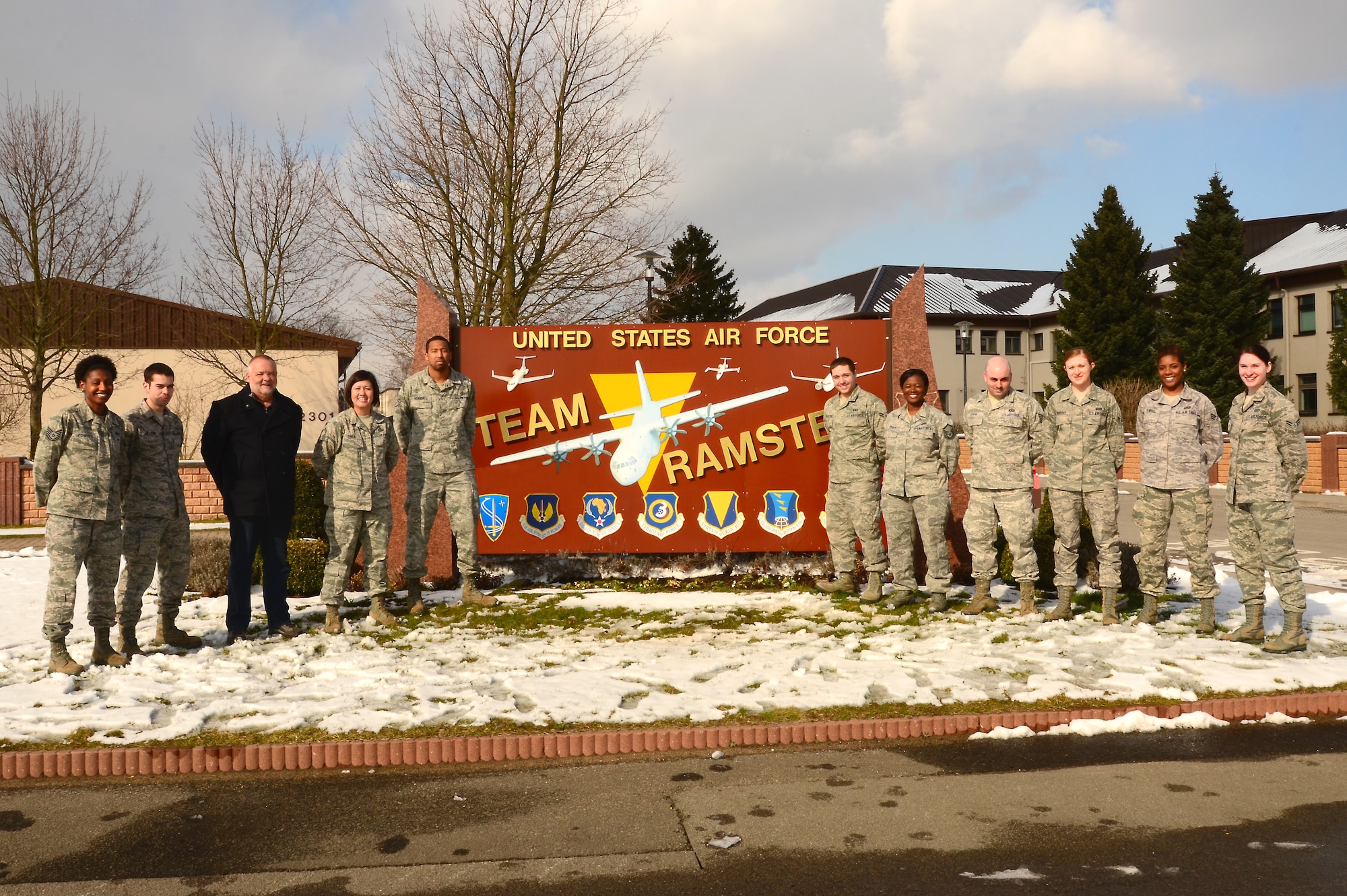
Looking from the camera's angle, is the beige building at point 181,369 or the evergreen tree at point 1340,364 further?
the beige building at point 181,369

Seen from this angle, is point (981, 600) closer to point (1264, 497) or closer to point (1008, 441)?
point (1008, 441)

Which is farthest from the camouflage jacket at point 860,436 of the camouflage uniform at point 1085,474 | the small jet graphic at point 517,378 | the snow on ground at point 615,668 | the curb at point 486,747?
the curb at point 486,747

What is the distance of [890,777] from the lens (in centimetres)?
456

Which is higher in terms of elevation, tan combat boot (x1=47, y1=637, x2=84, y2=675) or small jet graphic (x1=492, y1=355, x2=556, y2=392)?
small jet graphic (x1=492, y1=355, x2=556, y2=392)

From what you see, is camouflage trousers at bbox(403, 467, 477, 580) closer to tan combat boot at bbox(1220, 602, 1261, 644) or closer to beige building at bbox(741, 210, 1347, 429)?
tan combat boot at bbox(1220, 602, 1261, 644)

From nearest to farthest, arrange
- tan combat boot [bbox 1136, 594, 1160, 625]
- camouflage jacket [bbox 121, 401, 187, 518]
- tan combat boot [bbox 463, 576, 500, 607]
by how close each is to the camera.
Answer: camouflage jacket [bbox 121, 401, 187, 518], tan combat boot [bbox 1136, 594, 1160, 625], tan combat boot [bbox 463, 576, 500, 607]

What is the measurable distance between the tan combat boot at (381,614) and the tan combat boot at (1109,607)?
5311 millimetres

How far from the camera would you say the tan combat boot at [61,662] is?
20.2 feet

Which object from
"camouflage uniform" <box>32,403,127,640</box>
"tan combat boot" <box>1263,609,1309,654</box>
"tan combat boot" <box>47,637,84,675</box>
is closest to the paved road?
"tan combat boot" <box>1263,609,1309,654</box>

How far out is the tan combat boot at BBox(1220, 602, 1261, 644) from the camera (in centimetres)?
690

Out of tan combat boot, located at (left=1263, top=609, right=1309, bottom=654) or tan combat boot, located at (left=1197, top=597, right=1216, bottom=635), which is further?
tan combat boot, located at (left=1197, top=597, right=1216, bottom=635)

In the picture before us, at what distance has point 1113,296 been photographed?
42.9m

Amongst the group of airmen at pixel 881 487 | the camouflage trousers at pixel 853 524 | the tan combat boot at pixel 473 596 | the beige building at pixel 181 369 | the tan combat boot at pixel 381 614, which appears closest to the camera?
the group of airmen at pixel 881 487

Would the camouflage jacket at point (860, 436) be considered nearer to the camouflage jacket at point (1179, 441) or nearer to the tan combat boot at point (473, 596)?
the camouflage jacket at point (1179, 441)
